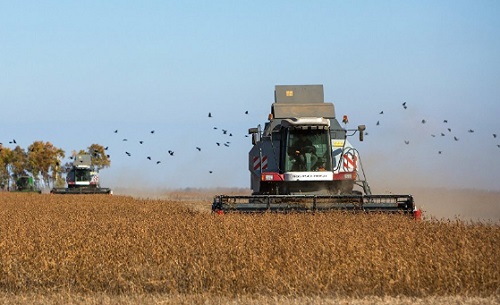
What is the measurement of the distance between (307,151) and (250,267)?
33.1ft

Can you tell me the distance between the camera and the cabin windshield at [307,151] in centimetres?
1903

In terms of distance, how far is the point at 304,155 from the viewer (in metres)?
19.1

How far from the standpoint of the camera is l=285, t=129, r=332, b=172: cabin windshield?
19.0 metres

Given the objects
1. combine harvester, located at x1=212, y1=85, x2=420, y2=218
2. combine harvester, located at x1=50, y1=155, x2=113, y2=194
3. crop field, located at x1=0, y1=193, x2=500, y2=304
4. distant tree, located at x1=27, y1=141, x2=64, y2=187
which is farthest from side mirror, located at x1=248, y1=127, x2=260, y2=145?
distant tree, located at x1=27, y1=141, x2=64, y2=187

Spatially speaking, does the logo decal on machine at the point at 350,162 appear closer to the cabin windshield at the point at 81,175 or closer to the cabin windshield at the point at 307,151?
the cabin windshield at the point at 307,151

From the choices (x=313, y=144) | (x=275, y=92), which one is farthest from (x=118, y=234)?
(x=275, y=92)

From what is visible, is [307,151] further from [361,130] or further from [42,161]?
[42,161]

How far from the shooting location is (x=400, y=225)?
43.9ft

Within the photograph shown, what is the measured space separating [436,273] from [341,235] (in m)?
2.67

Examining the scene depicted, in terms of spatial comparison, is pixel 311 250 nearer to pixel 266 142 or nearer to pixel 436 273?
pixel 436 273

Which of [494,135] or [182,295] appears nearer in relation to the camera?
[182,295]

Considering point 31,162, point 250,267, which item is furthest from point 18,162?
point 250,267

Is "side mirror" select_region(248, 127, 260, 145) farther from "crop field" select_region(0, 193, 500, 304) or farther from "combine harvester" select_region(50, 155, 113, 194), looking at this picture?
"combine harvester" select_region(50, 155, 113, 194)

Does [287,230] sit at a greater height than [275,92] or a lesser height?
lesser
